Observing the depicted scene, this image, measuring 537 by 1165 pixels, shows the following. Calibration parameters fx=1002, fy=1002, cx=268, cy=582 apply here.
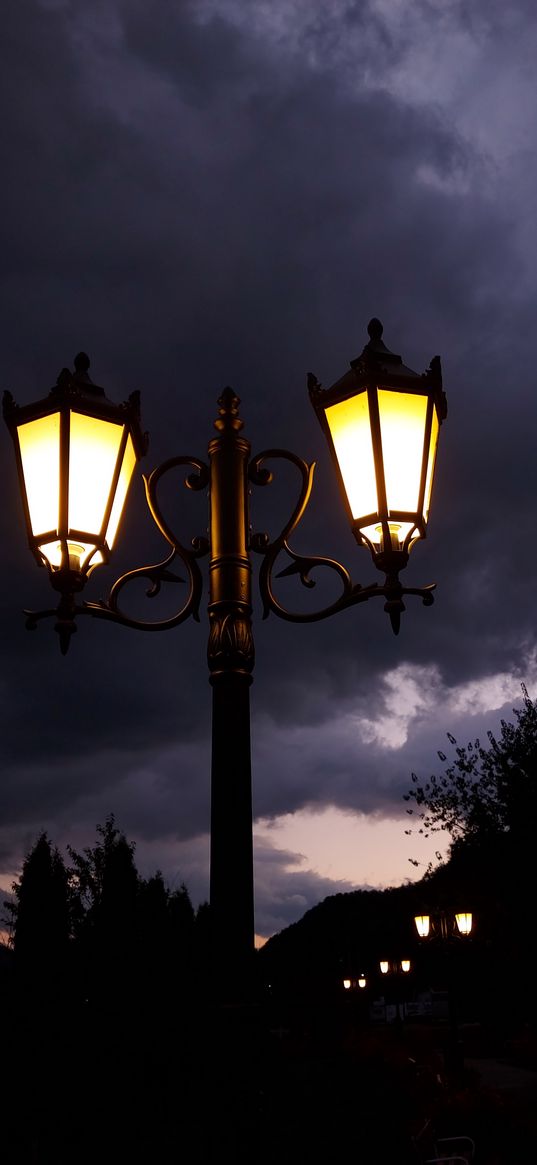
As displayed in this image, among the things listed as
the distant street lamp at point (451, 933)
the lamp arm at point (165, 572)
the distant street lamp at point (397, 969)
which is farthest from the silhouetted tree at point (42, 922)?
the lamp arm at point (165, 572)

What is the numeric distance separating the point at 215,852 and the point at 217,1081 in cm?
66

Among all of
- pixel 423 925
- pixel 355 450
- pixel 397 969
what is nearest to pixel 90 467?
pixel 355 450

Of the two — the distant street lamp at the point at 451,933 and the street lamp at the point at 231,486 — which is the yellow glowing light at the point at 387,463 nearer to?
the street lamp at the point at 231,486

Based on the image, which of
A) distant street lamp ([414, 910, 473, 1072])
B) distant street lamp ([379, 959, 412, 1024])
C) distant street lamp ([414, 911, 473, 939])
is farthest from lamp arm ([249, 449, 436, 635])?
distant street lamp ([379, 959, 412, 1024])

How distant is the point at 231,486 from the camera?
13.0 ft

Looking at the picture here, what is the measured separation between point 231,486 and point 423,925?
2271 centimetres

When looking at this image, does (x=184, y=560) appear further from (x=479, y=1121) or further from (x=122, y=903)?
(x=122, y=903)

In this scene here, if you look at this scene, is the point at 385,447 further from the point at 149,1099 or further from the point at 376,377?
the point at 149,1099

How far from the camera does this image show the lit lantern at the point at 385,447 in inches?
152

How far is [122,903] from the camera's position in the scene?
25.2 m

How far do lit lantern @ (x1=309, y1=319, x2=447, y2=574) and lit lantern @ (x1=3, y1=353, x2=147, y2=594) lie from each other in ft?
2.86

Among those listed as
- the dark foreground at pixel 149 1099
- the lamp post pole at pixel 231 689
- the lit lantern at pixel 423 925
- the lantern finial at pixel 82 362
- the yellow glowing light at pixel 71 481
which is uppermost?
the lantern finial at pixel 82 362

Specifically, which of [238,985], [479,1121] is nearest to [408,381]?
[238,985]

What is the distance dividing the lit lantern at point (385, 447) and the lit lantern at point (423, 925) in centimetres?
2240
